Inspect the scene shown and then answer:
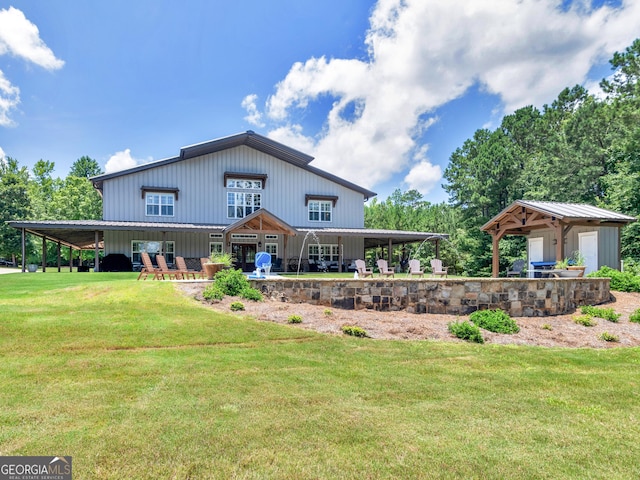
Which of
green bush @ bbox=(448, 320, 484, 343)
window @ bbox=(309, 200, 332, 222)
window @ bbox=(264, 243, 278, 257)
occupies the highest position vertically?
window @ bbox=(309, 200, 332, 222)

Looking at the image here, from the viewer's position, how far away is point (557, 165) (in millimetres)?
26188

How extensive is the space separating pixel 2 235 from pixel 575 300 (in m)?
42.3

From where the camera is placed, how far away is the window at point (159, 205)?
74.7ft

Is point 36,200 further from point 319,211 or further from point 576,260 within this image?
point 576,260

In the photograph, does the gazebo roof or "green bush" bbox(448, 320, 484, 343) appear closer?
"green bush" bbox(448, 320, 484, 343)

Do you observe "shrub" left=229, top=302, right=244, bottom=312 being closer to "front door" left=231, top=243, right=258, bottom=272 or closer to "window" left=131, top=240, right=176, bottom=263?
"window" left=131, top=240, right=176, bottom=263

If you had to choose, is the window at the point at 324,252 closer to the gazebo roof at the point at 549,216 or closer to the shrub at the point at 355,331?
the gazebo roof at the point at 549,216

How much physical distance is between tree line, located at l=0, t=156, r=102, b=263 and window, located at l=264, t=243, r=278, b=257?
25410 mm

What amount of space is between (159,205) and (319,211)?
34.2ft

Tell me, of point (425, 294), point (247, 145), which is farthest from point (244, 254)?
point (425, 294)

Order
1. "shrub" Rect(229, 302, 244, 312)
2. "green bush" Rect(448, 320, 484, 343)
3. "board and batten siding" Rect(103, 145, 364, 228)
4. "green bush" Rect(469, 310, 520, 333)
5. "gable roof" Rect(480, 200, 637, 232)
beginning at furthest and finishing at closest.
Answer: "board and batten siding" Rect(103, 145, 364, 228), "gable roof" Rect(480, 200, 637, 232), "green bush" Rect(469, 310, 520, 333), "shrub" Rect(229, 302, 244, 312), "green bush" Rect(448, 320, 484, 343)

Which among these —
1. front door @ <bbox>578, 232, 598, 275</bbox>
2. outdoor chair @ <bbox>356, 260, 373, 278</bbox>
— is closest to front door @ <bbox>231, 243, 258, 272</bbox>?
outdoor chair @ <bbox>356, 260, 373, 278</bbox>

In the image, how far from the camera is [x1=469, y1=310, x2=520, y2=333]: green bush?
25.3 ft

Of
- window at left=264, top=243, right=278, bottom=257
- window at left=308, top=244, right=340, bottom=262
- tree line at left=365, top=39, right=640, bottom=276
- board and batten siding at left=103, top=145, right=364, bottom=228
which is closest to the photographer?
tree line at left=365, top=39, right=640, bottom=276
